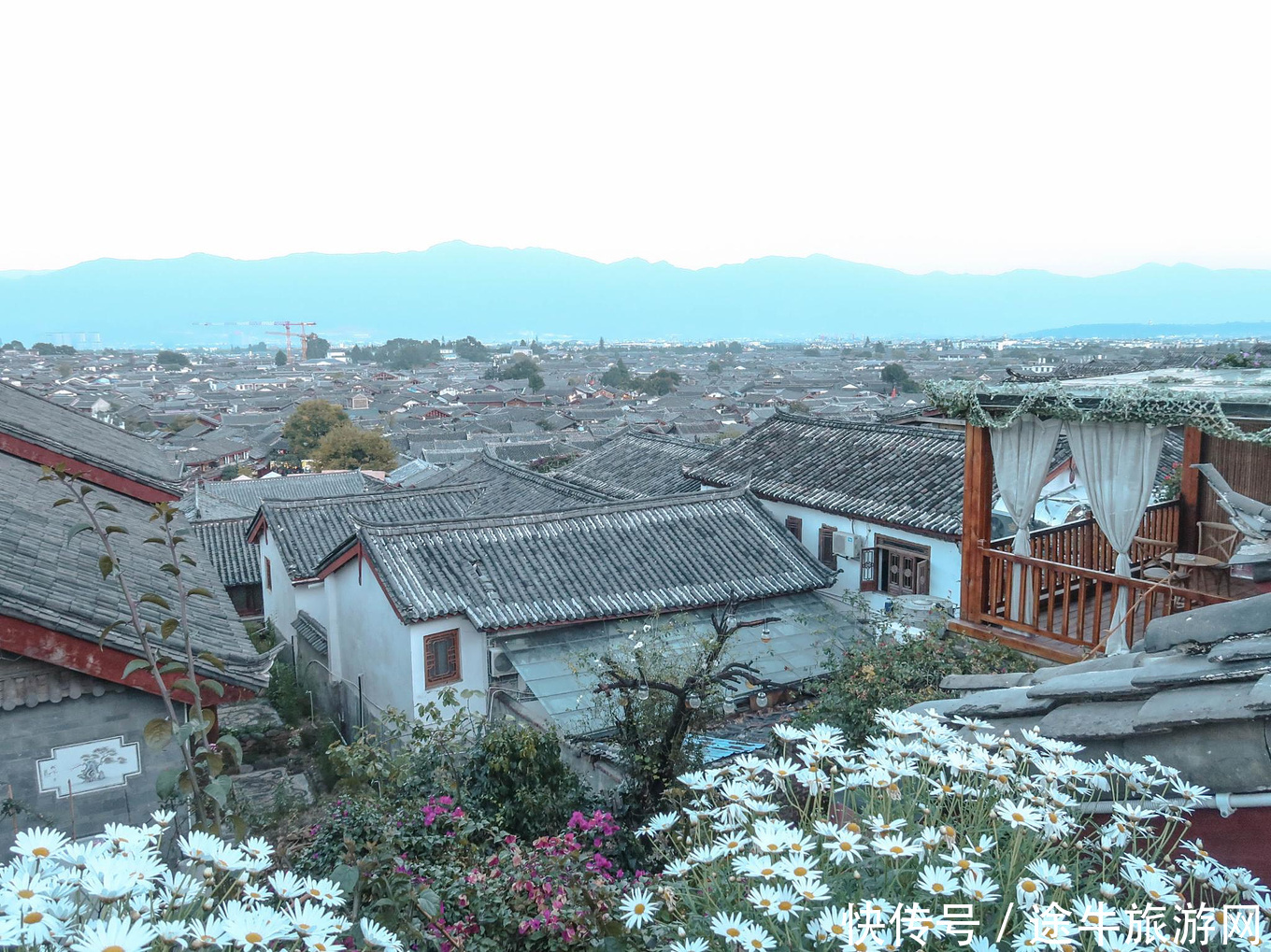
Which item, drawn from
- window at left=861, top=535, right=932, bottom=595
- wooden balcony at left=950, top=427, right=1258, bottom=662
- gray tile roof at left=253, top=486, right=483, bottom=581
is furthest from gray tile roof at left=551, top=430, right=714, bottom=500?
wooden balcony at left=950, top=427, right=1258, bottom=662

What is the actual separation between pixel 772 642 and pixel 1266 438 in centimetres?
692

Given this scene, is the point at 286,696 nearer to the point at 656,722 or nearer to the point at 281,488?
the point at 656,722

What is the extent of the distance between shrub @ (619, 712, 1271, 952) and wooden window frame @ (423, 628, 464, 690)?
27.2ft

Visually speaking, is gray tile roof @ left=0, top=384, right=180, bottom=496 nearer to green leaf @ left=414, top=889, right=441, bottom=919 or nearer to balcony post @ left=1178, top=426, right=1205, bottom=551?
green leaf @ left=414, top=889, right=441, bottom=919

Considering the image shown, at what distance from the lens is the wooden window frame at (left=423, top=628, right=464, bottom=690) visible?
10.4m

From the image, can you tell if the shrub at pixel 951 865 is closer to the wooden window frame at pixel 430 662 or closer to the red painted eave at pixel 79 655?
the red painted eave at pixel 79 655

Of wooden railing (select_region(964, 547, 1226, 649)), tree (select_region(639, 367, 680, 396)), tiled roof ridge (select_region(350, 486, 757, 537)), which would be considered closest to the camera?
wooden railing (select_region(964, 547, 1226, 649))

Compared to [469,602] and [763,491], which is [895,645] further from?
[763,491]

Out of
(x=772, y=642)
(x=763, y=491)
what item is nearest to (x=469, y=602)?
(x=772, y=642)

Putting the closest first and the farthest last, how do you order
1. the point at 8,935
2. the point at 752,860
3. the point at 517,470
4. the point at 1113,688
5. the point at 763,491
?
the point at 8,935, the point at 752,860, the point at 1113,688, the point at 763,491, the point at 517,470

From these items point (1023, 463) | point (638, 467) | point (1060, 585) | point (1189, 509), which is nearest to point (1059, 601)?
point (1060, 585)

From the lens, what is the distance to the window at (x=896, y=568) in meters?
11.9

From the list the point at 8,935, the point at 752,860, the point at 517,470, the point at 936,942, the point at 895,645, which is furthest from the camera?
the point at 517,470

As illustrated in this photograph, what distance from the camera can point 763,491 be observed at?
46.3 feet
